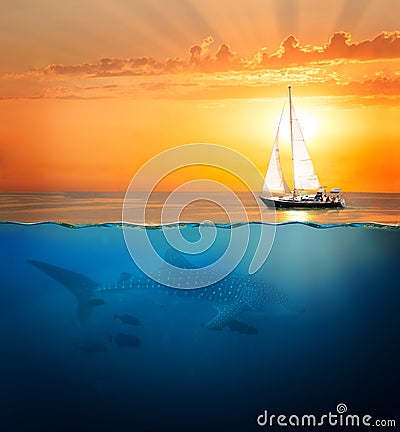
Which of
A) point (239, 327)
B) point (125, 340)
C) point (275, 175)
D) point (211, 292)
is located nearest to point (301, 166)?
point (275, 175)

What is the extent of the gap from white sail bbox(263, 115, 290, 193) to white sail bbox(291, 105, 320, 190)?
17cm

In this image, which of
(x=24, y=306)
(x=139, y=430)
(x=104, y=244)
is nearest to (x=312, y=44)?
(x=139, y=430)

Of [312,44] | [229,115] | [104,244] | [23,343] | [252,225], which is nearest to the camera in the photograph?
[312,44]

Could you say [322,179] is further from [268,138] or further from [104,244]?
[104,244]

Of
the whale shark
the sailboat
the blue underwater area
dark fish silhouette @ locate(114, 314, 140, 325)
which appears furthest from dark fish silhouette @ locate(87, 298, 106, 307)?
the sailboat

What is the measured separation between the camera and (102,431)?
4562 mm

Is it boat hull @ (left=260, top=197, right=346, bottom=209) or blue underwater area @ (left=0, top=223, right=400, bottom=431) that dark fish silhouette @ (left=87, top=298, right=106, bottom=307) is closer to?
blue underwater area @ (left=0, top=223, right=400, bottom=431)

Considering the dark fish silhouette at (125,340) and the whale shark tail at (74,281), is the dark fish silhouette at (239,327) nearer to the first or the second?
the dark fish silhouette at (125,340)

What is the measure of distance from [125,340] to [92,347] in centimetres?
48

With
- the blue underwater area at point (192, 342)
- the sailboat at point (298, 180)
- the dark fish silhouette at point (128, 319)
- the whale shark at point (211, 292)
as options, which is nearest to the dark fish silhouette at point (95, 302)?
the whale shark at point (211, 292)

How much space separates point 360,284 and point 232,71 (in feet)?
17.4

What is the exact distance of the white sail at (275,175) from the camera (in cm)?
595

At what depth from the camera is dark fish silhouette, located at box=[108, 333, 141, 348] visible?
631cm

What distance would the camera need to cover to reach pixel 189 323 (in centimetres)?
738
